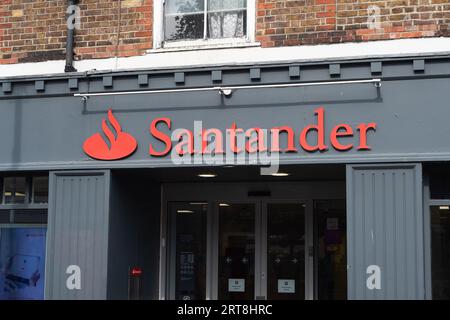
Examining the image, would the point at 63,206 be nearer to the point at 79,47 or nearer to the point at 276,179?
the point at 79,47

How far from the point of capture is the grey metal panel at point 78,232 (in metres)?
8.68

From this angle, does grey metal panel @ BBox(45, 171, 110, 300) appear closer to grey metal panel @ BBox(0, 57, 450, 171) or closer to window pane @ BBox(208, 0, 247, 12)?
grey metal panel @ BBox(0, 57, 450, 171)

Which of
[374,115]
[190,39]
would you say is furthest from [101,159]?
[374,115]

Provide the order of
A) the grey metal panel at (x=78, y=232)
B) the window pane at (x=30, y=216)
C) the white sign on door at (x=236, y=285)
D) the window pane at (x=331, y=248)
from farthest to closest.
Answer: the white sign on door at (x=236, y=285), the window pane at (x=331, y=248), the window pane at (x=30, y=216), the grey metal panel at (x=78, y=232)

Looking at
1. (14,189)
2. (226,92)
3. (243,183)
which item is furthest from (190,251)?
(226,92)

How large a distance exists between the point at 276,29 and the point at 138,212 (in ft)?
10.2

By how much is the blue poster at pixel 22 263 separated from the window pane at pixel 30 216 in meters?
0.12

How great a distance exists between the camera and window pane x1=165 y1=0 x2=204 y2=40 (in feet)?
30.0

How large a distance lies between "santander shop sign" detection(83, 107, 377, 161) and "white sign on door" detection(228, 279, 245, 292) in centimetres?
261

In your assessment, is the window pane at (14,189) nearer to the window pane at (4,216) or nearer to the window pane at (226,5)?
the window pane at (4,216)

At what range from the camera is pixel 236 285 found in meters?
10.3

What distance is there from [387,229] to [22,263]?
496 centimetres

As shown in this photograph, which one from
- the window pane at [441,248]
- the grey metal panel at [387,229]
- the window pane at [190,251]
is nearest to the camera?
the grey metal panel at [387,229]

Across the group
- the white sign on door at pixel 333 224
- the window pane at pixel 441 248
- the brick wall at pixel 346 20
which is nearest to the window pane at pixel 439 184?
the window pane at pixel 441 248
